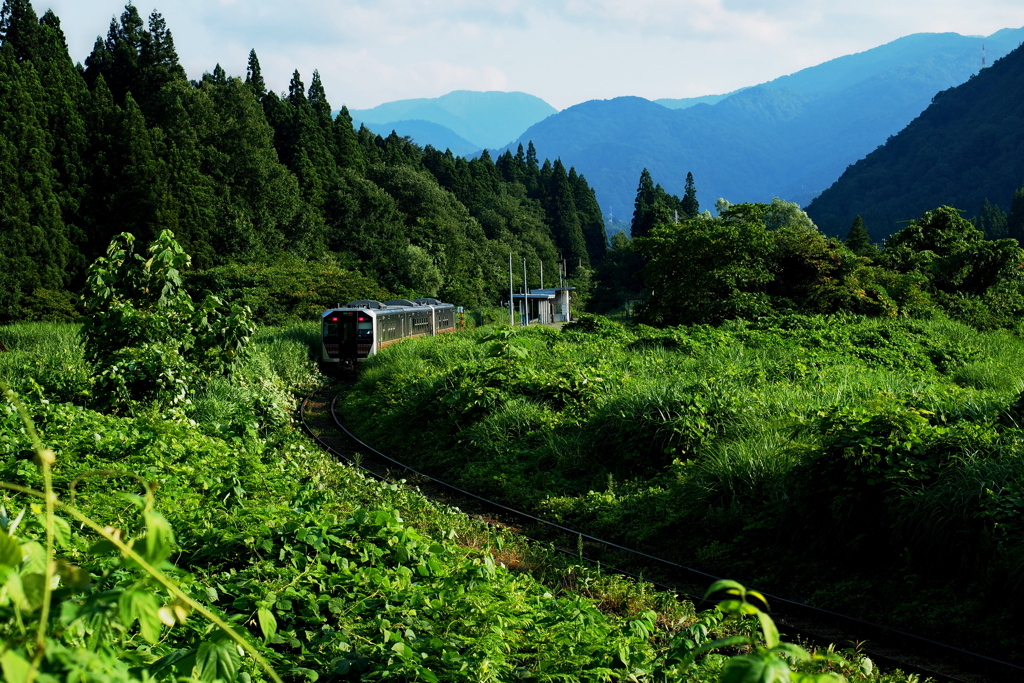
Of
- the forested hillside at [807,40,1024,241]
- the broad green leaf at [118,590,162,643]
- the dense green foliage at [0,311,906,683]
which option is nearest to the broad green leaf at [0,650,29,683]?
→ the dense green foliage at [0,311,906,683]

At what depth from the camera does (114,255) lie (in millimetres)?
12156

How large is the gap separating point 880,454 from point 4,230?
3960cm

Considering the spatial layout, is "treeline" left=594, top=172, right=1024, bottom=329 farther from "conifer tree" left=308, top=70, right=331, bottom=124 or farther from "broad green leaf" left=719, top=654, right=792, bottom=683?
"conifer tree" left=308, top=70, right=331, bottom=124

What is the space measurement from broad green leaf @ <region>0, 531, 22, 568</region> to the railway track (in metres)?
5.54

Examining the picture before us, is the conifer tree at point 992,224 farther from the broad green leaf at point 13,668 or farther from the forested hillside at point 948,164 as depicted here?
the broad green leaf at point 13,668

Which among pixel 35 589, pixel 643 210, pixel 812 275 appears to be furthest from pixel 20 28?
pixel 35 589

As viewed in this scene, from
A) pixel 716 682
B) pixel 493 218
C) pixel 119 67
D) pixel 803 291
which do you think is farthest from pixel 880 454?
pixel 493 218

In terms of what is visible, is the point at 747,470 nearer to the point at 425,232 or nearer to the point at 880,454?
the point at 880,454

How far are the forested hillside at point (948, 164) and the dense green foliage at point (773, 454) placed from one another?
88.9 meters

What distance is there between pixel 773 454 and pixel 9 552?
879cm

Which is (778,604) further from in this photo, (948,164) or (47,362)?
(948,164)

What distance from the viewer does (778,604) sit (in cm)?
720

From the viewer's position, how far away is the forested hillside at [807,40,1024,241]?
96.4m

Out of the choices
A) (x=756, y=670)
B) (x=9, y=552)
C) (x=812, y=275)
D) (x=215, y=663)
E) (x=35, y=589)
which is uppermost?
(x=812, y=275)
